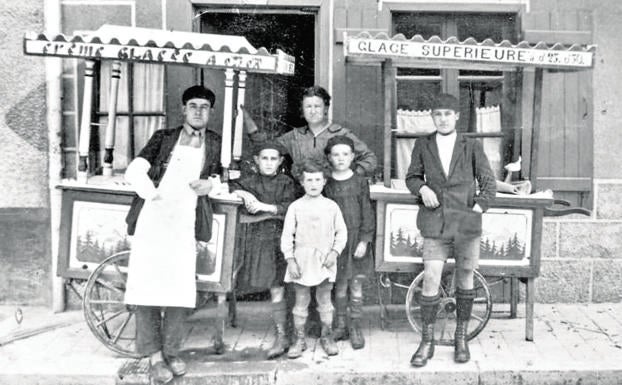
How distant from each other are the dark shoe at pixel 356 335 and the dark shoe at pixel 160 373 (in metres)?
1.36

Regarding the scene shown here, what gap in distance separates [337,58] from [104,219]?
2441mm

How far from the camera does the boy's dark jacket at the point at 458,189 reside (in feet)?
16.1

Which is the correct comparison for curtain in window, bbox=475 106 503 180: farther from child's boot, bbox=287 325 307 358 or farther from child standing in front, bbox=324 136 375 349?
child's boot, bbox=287 325 307 358

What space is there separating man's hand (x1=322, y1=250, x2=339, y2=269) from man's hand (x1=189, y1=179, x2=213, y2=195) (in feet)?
3.17

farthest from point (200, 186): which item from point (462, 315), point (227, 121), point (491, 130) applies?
point (491, 130)

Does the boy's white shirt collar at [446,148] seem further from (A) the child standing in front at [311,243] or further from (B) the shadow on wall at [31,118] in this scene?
(B) the shadow on wall at [31,118]

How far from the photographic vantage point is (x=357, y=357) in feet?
16.7

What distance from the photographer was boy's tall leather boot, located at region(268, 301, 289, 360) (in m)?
5.09

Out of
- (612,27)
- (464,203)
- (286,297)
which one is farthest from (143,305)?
(612,27)

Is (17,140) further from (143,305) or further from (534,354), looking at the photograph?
(534,354)

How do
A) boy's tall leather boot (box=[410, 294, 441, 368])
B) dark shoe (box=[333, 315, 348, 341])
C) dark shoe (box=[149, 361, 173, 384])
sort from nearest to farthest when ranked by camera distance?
dark shoe (box=[149, 361, 173, 384]), boy's tall leather boot (box=[410, 294, 441, 368]), dark shoe (box=[333, 315, 348, 341])

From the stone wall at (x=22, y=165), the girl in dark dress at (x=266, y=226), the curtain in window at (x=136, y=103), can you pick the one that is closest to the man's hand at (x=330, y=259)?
the girl in dark dress at (x=266, y=226)

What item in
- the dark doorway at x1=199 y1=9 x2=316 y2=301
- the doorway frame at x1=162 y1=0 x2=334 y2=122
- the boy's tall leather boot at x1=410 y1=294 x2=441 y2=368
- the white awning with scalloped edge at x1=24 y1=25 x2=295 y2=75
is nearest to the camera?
the white awning with scalloped edge at x1=24 y1=25 x2=295 y2=75

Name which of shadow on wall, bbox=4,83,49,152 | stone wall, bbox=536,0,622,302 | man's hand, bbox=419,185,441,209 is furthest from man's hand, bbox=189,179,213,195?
stone wall, bbox=536,0,622,302
